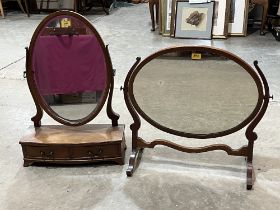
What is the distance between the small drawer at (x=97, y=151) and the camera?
6.73 ft

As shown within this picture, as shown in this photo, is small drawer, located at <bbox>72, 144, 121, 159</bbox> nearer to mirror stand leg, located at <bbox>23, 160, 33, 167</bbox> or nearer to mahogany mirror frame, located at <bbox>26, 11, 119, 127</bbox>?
mahogany mirror frame, located at <bbox>26, 11, 119, 127</bbox>

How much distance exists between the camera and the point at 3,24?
580 cm

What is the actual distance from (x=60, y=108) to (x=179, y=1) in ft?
9.35

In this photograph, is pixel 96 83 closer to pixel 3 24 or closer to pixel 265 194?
pixel 265 194

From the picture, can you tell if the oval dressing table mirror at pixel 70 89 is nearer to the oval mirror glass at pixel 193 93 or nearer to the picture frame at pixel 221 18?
the oval mirror glass at pixel 193 93

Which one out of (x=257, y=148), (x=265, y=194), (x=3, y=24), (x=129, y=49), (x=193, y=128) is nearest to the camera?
(x=265, y=194)

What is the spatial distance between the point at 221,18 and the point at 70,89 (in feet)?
10.0

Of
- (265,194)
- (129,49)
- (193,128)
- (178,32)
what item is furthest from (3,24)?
(265,194)

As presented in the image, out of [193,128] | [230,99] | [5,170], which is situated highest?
[230,99]

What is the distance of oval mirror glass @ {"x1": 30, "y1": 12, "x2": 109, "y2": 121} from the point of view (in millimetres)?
1986

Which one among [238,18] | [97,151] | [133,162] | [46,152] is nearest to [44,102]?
[46,152]

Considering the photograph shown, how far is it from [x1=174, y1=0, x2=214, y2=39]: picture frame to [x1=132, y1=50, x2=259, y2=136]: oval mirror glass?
2.64 metres

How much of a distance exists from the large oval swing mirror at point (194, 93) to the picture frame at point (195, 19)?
264 cm

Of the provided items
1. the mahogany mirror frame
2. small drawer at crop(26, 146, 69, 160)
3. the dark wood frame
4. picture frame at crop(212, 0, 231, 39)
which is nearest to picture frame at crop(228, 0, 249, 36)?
picture frame at crop(212, 0, 231, 39)
